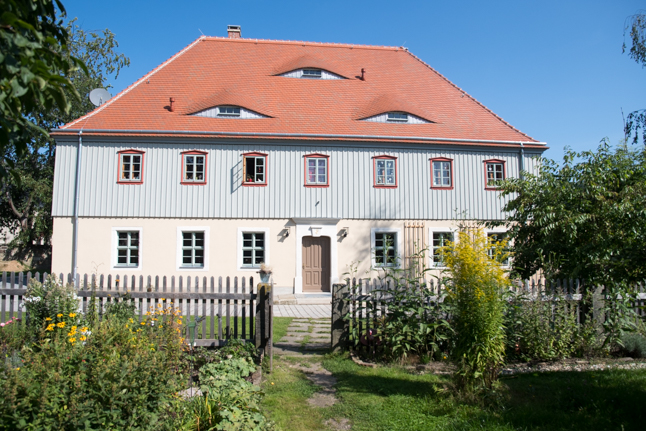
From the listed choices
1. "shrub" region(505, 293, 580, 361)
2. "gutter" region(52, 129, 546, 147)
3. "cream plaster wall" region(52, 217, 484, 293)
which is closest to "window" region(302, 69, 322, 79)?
"gutter" region(52, 129, 546, 147)

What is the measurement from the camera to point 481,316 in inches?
188

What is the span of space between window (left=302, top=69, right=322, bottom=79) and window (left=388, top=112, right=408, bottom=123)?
4.38 meters

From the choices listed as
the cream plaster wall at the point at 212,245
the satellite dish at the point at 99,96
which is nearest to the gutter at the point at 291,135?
the satellite dish at the point at 99,96

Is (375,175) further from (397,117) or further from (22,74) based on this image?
(22,74)

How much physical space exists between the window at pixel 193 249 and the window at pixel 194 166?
2.15 m

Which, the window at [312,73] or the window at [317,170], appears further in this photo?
the window at [312,73]

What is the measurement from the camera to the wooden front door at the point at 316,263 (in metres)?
16.8

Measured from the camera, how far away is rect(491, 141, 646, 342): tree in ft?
21.9

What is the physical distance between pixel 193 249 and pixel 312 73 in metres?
10.2

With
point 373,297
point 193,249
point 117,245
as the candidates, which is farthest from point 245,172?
point 373,297

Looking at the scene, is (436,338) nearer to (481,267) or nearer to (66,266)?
(481,267)

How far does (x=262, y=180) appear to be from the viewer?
54.6 feet

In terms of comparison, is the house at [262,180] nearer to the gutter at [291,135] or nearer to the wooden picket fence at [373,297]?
the gutter at [291,135]

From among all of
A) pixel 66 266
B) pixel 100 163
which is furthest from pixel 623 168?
pixel 66 266
